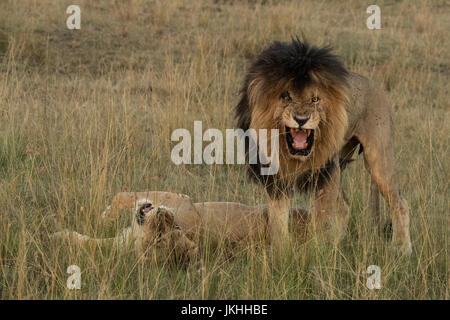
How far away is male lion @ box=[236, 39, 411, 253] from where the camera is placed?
3301 millimetres

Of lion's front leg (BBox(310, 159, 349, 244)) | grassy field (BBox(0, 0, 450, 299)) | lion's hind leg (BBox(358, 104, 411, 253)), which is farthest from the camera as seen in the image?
lion's hind leg (BBox(358, 104, 411, 253))

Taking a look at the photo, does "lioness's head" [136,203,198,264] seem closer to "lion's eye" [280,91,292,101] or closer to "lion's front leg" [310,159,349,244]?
"lion's front leg" [310,159,349,244]

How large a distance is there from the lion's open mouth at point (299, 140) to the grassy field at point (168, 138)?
443mm

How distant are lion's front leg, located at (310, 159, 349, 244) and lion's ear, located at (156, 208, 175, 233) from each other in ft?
2.38

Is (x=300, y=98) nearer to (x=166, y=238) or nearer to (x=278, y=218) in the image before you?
(x=278, y=218)

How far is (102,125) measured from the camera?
5145mm

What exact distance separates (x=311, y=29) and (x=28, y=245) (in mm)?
6181

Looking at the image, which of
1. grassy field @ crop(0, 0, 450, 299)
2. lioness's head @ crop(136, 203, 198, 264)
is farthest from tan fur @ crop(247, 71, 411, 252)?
lioness's head @ crop(136, 203, 198, 264)

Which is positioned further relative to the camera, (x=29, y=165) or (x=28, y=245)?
(x=29, y=165)
